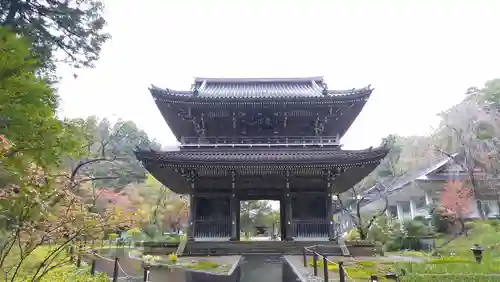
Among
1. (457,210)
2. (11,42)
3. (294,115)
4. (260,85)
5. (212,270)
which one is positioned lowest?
(212,270)

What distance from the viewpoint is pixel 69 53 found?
40.9 ft

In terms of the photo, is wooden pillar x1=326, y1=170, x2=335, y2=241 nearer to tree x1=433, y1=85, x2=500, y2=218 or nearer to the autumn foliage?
the autumn foliage

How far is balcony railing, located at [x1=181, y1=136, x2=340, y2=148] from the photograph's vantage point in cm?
1805

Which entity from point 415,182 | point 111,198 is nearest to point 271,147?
point 111,198

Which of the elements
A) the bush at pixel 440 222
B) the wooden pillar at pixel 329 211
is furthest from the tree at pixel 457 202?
the wooden pillar at pixel 329 211

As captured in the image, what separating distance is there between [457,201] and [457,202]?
0.58ft

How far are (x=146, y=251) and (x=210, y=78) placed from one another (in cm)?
1288

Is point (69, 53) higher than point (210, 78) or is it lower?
lower

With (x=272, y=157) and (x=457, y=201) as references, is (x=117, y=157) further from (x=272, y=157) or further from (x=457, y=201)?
(x=457, y=201)

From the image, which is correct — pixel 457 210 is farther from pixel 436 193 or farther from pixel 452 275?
pixel 452 275

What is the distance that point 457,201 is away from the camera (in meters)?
28.0

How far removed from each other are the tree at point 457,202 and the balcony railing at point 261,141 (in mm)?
16454

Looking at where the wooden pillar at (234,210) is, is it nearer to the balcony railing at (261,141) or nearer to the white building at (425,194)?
the balcony railing at (261,141)

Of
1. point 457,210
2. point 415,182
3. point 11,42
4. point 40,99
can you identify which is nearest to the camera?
point 11,42
